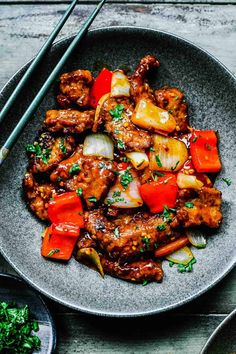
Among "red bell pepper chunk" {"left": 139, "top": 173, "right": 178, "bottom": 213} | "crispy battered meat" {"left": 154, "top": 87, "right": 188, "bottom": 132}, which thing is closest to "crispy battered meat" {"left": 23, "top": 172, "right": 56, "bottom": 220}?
"red bell pepper chunk" {"left": 139, "top": 173, "right": 178, "bottom": 213}

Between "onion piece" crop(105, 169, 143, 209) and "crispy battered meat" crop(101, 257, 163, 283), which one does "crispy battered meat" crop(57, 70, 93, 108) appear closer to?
"onion piece" crop(105, 169, 143, 209)

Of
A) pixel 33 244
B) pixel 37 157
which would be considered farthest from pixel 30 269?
pixel 37 157

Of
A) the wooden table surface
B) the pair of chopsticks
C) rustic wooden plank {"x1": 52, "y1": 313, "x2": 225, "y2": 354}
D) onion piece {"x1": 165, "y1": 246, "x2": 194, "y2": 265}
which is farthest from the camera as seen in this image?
the wooden table surface

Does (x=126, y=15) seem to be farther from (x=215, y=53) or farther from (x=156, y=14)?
(x=215, y=53)

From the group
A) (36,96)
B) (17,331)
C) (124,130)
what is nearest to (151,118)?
(124,130)

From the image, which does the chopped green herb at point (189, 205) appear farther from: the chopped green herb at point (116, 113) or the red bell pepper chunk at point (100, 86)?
the red bell pepper chunk at point (100, 86)

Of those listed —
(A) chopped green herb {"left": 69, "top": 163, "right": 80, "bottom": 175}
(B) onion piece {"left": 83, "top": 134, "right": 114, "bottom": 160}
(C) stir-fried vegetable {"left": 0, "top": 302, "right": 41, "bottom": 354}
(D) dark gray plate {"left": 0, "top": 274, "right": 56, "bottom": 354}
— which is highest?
(B) onion piece {"left": 83, "top": 134, "right": 114, "bottom": 160}
